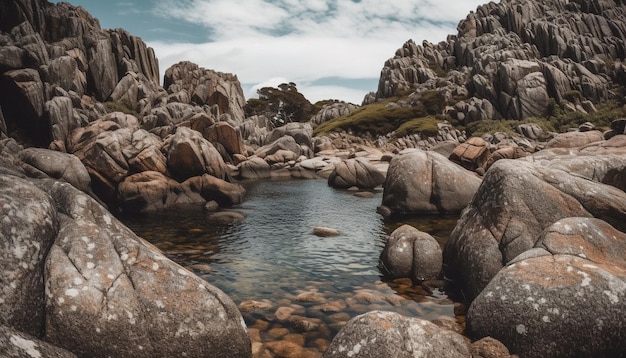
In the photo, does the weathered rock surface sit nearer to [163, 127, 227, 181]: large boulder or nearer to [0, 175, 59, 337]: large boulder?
[163, 127, 227, 181]: large boulder

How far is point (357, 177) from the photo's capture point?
50.7 m

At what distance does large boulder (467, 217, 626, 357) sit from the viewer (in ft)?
29.8

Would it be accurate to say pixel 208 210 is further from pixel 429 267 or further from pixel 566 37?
pixel 566 37

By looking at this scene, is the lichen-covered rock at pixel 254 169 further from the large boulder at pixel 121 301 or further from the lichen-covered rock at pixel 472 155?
the large boulder at pixel 121 301

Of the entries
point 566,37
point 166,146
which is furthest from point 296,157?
point 566,37

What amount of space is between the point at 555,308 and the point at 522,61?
12175 cm

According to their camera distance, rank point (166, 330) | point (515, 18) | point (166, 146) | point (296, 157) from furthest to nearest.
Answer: point (515, 18)
point (296, 157)
point (166, 146)
point (166, 330)

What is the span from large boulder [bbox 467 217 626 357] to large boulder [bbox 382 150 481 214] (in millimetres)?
19029

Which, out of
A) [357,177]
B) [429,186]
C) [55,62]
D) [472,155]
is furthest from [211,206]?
[55,62]

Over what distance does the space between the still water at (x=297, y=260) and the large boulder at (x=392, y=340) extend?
252 cm

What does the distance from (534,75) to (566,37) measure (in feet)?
135

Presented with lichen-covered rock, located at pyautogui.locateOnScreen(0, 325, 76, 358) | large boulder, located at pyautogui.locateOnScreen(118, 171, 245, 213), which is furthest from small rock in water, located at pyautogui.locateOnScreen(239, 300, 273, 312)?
large boulder, located at pyautogui.locateOnScreen(118, 171, 245, 213)

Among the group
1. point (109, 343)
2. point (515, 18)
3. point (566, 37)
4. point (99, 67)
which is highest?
point (515, 18)

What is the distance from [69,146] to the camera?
4066 centimetres
